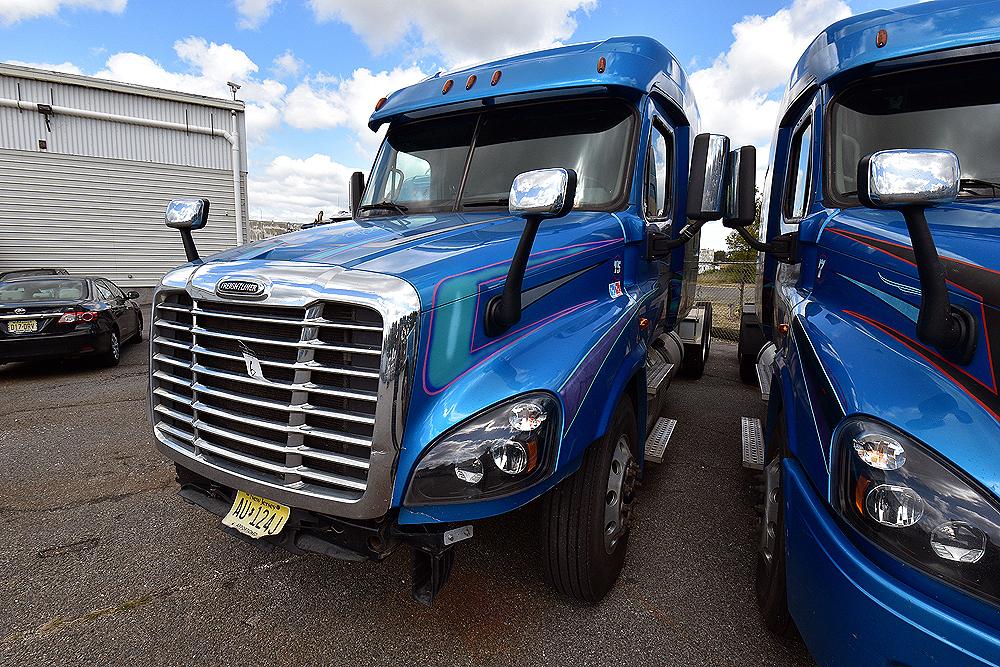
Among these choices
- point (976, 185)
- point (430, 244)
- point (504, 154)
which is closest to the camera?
point (430, 244)

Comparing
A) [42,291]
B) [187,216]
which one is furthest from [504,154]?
[42,291]

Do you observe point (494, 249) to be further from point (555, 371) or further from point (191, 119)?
point (191, 119)

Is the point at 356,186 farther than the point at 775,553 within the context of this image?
Yes

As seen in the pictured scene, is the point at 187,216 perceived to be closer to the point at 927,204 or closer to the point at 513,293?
the point at 513,293

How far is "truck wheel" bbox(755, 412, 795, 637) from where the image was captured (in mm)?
2246

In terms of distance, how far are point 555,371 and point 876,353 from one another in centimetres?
112

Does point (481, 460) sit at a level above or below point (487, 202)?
below

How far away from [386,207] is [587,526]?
2372 mm

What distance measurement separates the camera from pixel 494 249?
240 cm

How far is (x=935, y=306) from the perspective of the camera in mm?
1615

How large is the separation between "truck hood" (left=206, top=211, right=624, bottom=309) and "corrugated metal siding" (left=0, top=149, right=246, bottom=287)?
59.7ft

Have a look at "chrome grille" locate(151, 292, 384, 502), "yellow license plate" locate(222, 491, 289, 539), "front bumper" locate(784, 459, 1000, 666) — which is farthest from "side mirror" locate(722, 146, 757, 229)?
"yellow license plate" locate(222, 491, 289, 539)

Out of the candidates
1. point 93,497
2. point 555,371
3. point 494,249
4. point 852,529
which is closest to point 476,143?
point 494,249

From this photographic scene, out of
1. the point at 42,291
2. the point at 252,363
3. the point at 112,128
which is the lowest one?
the point at 42,291
